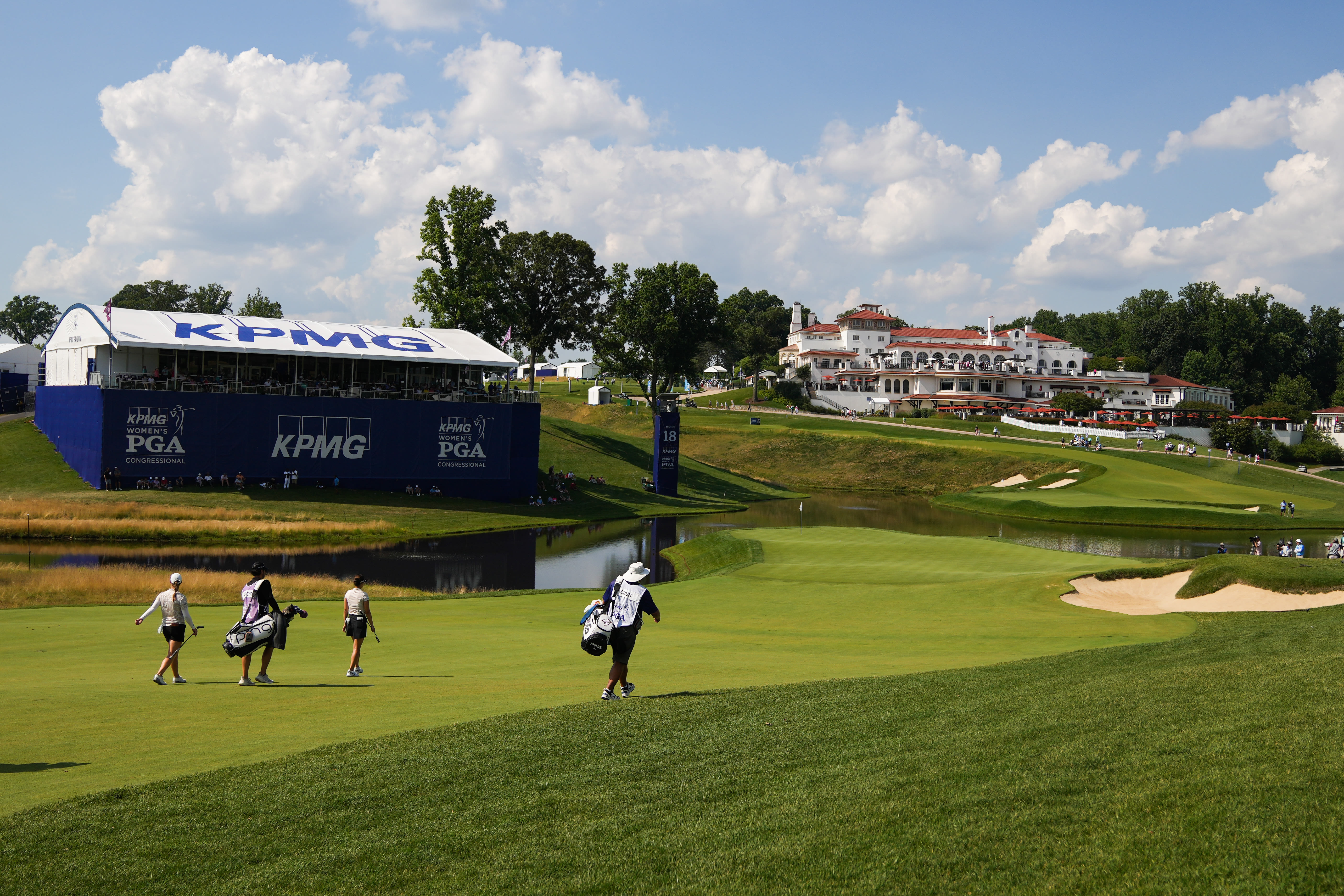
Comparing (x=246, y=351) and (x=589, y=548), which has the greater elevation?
(x=246, y=351)

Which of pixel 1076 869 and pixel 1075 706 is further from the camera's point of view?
pixel 1075 706

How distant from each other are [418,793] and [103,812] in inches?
114

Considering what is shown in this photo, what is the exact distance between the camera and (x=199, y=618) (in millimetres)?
24109

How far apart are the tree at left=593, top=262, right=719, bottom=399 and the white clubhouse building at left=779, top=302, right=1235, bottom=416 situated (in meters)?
40.6

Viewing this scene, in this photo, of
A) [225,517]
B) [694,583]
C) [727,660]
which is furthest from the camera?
[225,517]

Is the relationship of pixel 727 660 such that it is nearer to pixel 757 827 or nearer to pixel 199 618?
pixel 757 827

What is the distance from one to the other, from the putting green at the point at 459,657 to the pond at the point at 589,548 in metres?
9.15

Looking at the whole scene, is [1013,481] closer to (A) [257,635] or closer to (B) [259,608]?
(B) [259,608]

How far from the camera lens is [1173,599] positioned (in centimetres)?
3027

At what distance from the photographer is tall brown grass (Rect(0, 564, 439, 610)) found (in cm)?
2750

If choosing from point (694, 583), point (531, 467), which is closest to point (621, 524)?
point (531, 467)

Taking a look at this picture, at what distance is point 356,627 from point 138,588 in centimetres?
1663

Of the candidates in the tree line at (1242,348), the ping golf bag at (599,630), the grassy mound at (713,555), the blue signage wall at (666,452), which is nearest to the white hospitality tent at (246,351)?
the blue signage wall at (666,452)

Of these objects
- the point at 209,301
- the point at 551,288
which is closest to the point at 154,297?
the point at 209,301
